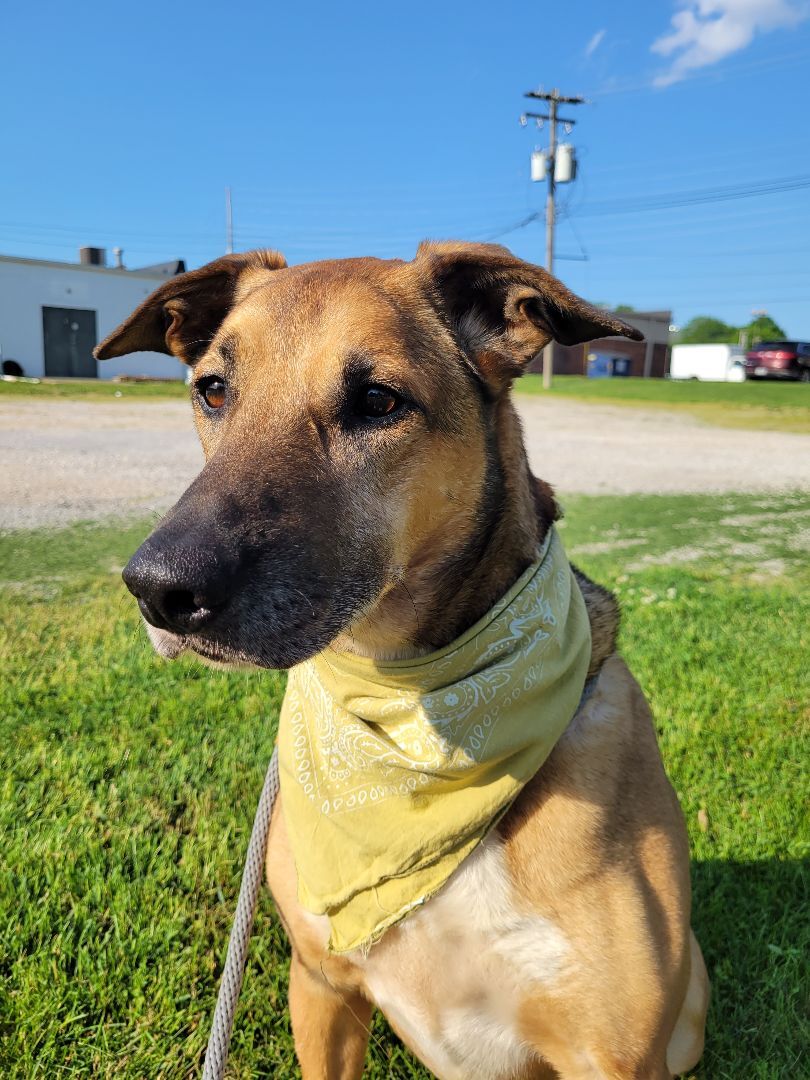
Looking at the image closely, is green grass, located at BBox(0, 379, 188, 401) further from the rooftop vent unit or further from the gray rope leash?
the gray rope leash

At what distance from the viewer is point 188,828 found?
351cm

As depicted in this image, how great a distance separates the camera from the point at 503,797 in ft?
7.32

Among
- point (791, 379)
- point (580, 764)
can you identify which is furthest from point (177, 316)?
point (791, 379)

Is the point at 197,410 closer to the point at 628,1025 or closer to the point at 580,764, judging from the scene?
the point at 580,764

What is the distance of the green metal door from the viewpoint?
3725cm


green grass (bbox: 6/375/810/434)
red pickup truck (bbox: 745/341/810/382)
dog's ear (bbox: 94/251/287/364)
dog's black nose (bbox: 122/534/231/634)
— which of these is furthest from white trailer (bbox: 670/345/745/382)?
dog's black nose (bbox: 122/534/231/634)

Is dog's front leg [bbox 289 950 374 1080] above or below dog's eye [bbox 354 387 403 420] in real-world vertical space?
below

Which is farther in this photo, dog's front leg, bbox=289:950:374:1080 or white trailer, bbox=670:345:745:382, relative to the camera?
white trailer, bbox=670:345:745:382

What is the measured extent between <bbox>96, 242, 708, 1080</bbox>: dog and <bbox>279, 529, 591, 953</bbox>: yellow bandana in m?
0.06

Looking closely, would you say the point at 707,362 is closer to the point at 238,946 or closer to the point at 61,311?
the point at 61,311

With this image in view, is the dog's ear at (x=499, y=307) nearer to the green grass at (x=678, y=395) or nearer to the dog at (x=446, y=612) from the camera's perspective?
the dog at (x=446, y=612)

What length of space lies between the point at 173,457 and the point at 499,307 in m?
11.1

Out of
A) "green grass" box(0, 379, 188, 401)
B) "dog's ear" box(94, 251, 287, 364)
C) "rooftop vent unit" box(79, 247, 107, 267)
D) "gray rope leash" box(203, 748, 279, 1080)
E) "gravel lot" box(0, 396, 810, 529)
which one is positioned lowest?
"gray rope leash" box(203, 748, 279, 1080)

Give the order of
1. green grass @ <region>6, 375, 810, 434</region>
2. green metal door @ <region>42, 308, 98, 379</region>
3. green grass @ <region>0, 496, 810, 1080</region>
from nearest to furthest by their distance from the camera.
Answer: green grass @ <region>0, 496, 810, 1080</region>, green grass @ <region>6, 375, 810, 434</region>, green metal door @ <region>42, 308, 98, 379</region>
